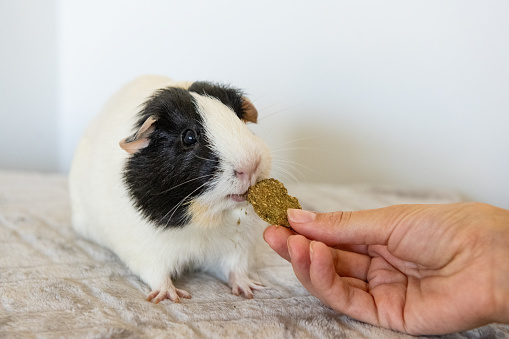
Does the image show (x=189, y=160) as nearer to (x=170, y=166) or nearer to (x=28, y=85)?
(x=170, y=166)

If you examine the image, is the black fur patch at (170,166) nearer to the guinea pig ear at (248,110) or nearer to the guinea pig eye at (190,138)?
the guinea pig eye at (190,138)

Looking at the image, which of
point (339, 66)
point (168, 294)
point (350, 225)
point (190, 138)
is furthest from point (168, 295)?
point (339, 66)

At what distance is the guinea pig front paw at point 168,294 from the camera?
3.76ft

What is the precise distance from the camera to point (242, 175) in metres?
1.04

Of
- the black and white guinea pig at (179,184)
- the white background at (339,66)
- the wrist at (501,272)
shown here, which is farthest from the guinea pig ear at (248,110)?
the white background at (339,66)

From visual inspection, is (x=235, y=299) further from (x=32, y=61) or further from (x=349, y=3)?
(x=32, y=61)

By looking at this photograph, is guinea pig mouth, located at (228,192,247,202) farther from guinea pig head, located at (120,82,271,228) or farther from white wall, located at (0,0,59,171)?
white wall, located at (0,0,59,171)

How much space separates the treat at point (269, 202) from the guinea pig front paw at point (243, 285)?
0.27m

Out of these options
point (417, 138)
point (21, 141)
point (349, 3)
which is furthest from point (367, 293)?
point (21, 141)

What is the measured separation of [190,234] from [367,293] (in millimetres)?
474

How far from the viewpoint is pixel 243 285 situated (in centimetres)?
124

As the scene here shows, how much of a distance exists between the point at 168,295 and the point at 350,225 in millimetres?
526

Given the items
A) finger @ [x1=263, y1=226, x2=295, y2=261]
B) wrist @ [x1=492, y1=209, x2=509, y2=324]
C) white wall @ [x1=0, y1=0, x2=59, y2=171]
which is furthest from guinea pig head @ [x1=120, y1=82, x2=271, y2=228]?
white wall @ [x1=0, y1=0, x2=59, y2=171]

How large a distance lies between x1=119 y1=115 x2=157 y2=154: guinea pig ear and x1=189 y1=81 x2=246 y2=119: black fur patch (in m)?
0.20
